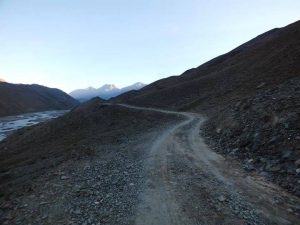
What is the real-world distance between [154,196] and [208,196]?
2.46 meters

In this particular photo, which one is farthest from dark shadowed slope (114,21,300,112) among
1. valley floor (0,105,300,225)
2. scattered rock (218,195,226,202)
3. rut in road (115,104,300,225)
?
scattered rock (218,195,226,202)

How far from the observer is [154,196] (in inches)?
518

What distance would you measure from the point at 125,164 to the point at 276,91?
15738 mm

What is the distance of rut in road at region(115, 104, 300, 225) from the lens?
434 inches

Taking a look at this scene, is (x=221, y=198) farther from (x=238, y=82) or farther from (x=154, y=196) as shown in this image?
(x=238, y=82)

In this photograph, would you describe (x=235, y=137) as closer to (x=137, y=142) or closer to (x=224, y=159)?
(x=224, y=159)

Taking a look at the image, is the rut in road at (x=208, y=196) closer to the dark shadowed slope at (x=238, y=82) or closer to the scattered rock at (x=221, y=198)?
the scattered rock at (x=221, y=198)

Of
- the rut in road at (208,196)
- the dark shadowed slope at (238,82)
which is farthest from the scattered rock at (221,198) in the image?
the dark shadowed slope at (238,82)

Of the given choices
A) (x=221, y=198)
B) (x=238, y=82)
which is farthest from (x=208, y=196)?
(x=238, y=82)

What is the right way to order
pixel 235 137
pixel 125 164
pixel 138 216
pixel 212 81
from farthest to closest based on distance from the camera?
pixel 212 81
pixel 235 137
pixel 125 164
pixel 138 216

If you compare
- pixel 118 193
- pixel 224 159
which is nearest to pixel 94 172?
pixel 118 193

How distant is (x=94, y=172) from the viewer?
17234mm

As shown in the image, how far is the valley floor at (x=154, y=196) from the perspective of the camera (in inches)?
445

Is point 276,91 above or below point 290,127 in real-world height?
above
